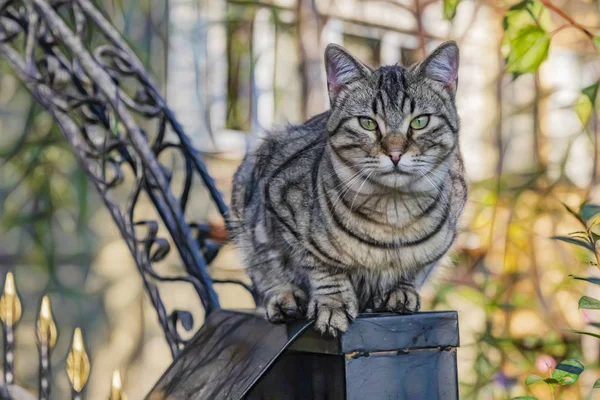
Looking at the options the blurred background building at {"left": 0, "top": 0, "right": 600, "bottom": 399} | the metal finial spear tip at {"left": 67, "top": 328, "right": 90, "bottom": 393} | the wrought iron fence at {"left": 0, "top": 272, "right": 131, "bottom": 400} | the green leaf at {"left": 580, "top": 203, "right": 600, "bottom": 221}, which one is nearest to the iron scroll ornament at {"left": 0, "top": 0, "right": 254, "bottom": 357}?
the wrought iron fence at {"left": 0, "top": 272, "right": 131, "bottom": 400}

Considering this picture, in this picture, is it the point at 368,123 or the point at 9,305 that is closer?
the point at 368,123

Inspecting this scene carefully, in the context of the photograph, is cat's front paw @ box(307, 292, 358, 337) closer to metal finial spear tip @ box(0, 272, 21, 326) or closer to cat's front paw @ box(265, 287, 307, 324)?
cat's front paw @ box(265, 287, 307, 324)

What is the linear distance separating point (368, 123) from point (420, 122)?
78mm

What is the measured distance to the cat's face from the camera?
3.49 ft

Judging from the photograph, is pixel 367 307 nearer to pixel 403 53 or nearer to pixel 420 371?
pixel 420 371

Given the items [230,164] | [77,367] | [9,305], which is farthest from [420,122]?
[230,164]

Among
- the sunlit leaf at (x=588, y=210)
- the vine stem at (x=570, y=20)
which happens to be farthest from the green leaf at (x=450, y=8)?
the sunlit leaf at (x=588, y=210)

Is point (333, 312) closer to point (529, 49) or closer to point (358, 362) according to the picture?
point (358, 362)

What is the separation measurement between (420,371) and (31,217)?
6.92ft

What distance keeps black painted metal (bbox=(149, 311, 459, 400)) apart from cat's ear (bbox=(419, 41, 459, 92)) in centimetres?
38

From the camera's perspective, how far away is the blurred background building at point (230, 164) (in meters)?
2.58

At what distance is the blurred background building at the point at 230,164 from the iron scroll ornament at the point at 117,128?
0.79 metres

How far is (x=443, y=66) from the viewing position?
1.13 metres

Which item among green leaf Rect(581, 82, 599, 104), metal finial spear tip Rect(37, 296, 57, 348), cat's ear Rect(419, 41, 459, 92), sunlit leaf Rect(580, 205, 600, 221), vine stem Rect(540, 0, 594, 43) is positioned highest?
vine stem Rect(540, 0, 594, 43)
